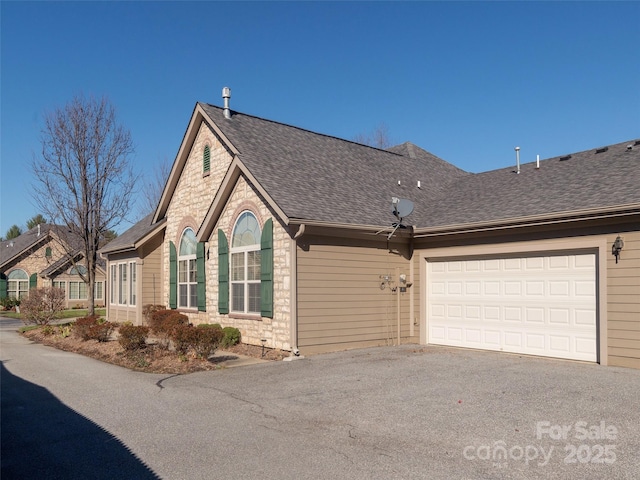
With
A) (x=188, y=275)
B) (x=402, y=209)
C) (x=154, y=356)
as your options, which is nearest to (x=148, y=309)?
(x=188, y=275)

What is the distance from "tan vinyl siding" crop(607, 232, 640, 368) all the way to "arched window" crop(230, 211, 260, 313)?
8.02 meters

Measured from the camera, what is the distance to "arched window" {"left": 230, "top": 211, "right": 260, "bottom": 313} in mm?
13828

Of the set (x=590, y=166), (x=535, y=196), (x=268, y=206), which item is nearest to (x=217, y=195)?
(x=268, y=206)

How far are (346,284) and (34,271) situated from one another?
112ft

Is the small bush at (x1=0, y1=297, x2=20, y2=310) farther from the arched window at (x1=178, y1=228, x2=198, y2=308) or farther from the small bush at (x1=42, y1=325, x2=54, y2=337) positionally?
the arched window at (x1=178, y1=228, x2=198, y2=308)

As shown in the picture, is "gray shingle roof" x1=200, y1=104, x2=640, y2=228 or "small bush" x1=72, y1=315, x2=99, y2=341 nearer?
"gray shingle roof" x1=200, y1=104, x2=640, y2=228

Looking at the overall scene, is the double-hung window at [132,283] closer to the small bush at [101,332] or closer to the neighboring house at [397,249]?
the neighboring house at [397,249]

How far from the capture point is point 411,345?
14.0 metres

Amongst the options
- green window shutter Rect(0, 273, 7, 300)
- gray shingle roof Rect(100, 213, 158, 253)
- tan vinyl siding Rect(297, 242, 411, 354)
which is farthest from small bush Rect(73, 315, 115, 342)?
green window shutter Rect(0, 273, 7, 300)

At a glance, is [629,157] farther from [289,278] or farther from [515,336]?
[289,278]

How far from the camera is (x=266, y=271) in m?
12.9

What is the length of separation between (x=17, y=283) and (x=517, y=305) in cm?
3785

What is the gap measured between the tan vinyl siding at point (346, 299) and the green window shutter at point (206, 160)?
5.73 meters

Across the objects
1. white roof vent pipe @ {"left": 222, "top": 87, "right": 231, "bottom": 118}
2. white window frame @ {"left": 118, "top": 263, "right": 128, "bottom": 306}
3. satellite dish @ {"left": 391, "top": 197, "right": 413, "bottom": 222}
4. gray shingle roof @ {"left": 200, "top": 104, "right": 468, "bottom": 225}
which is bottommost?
white window frame @ {"left": 118, "top": 263, "right": 128, "bottom": 306}
